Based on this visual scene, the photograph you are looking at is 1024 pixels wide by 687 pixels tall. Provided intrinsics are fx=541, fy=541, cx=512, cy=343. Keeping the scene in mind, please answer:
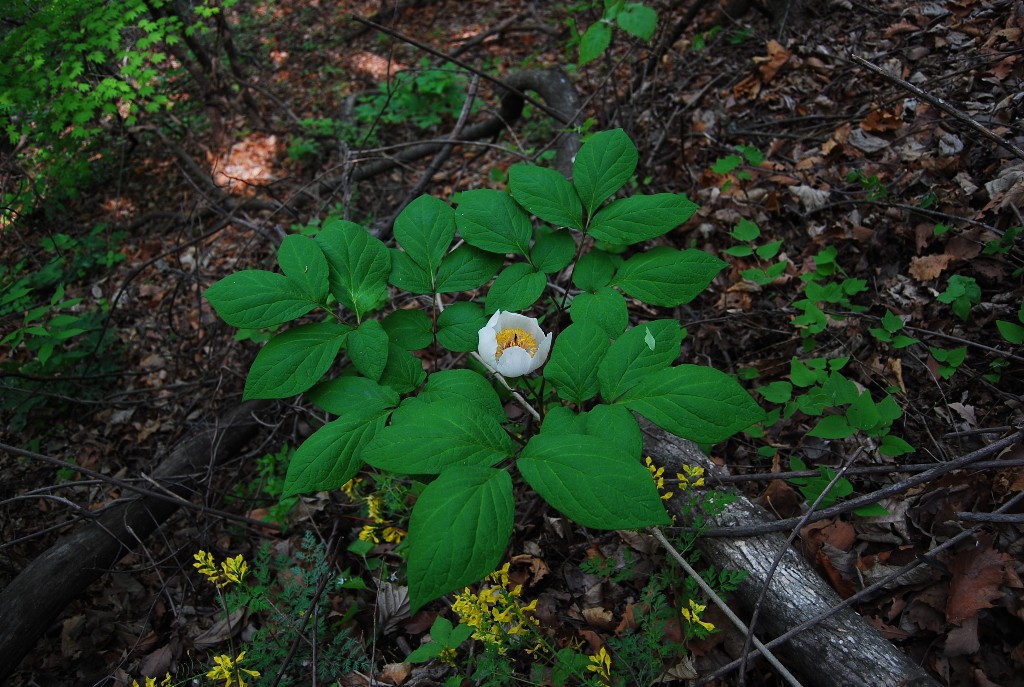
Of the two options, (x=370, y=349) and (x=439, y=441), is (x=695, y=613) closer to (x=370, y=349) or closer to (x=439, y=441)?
(x=439, y=441)

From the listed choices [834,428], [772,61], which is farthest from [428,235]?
[772,61]

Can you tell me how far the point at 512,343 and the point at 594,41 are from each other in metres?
1.41

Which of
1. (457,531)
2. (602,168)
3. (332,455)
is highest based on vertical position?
(602,168)

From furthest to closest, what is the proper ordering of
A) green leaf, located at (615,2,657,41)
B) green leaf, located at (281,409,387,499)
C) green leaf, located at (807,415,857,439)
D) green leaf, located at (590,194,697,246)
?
→ green leaf, located at (615,2,657,41) → green leaf, located at (807,415,857,439) → green leaf, located at (590,194,697,246) → green leaf, located at (281,409,387,499)

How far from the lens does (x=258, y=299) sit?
1.42m

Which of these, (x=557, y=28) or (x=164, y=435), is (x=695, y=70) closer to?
(x=557, y=28)

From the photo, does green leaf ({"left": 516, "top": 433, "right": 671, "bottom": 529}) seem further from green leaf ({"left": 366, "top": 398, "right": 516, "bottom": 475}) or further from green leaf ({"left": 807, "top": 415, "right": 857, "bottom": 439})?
green leaf ({"left": 807, "top": 415, "right": 857, "bottom": 439})

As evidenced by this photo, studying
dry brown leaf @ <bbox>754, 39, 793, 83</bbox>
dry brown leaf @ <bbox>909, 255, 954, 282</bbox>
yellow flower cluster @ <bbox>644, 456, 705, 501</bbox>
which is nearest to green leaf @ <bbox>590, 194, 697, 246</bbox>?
yellow flower cluster @ <bbox>644, 456, 705, 501</bbox>

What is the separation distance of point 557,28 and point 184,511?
582cm

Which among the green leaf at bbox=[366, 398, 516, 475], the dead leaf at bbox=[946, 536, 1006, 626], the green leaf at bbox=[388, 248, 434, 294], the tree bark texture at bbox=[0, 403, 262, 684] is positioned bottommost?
the tree bark texture at bbox=[0, 403, 262, 684]

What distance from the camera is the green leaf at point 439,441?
107 cm

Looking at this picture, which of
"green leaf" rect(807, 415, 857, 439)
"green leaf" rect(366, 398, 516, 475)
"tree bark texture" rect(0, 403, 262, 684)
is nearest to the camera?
"green leaf" rect(366, 398, 516, 475)

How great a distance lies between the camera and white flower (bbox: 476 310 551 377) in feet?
4.26

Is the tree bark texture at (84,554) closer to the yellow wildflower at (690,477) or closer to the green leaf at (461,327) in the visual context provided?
the green leaf at (461,327)
